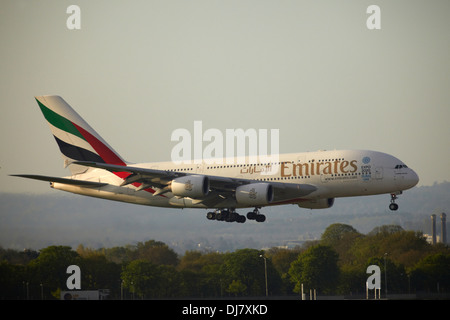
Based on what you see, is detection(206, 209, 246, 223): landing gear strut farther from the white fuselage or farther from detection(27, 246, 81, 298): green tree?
detection(27, 246, 81, 298): green tree

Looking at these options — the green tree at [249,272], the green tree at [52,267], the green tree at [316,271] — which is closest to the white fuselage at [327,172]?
the green tree at [52,267]

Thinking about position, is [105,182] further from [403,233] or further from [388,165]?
[403,233]

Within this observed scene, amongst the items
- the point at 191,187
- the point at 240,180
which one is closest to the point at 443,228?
the point at 240,180

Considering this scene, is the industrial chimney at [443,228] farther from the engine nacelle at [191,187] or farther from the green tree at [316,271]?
the engine nacelle at [191,187]

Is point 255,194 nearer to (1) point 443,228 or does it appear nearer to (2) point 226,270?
(2) point 226,270

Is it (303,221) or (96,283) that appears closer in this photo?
(96,283)

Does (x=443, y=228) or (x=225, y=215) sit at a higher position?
(x=225, y=215)
